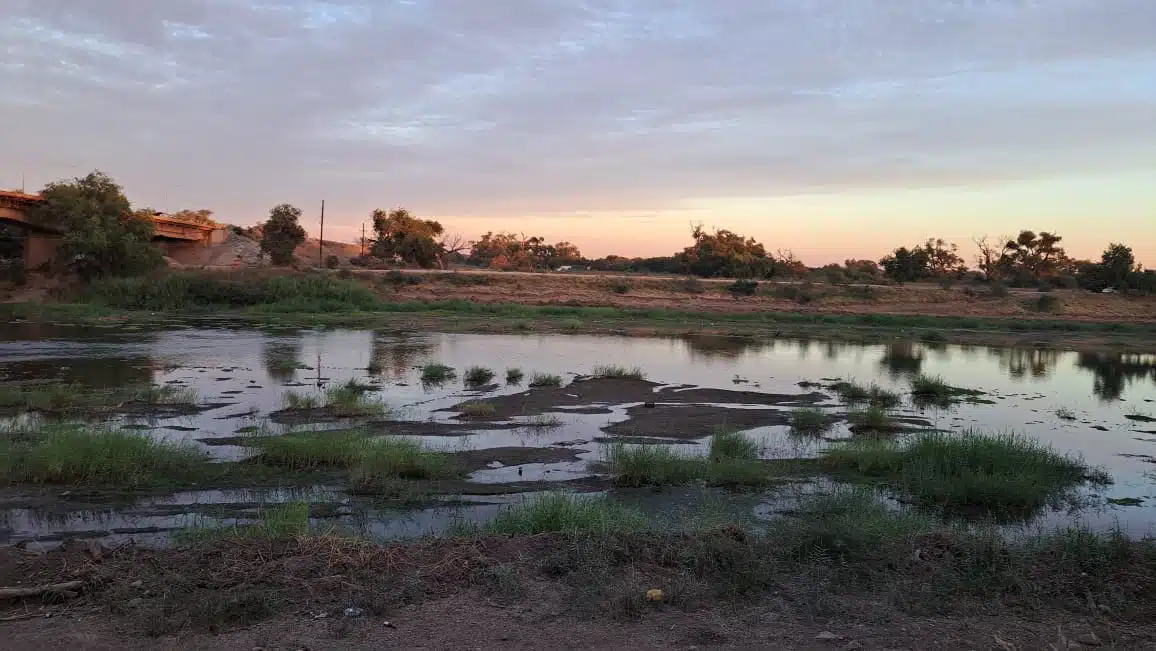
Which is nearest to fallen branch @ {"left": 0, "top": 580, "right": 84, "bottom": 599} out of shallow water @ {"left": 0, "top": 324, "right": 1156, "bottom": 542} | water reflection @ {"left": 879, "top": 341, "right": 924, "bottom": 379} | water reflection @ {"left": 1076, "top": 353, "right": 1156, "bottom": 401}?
shallow water @ {"left": 0, "top": 324, "right": 1156, "bottom": 542}

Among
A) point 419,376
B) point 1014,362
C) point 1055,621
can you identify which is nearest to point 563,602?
point 1055,621

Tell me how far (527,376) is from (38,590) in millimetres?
16164

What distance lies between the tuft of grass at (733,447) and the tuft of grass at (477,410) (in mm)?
4764

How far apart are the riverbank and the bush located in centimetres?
71

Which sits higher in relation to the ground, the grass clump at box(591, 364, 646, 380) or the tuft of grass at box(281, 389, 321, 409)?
the grass clump at box(591, 364, 646, 380)

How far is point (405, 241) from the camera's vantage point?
73.9 metres

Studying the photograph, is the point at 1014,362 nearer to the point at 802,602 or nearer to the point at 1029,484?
the point at 1029,484

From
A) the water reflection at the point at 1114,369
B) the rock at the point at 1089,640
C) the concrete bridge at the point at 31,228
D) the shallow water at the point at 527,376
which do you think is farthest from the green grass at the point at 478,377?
the concrete bridge at the point at 31,228

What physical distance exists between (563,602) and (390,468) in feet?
15.8

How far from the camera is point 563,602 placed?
19.0ft

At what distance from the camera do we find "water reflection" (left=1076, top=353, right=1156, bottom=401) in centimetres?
2341

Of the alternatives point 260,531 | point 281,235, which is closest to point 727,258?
point 281,235

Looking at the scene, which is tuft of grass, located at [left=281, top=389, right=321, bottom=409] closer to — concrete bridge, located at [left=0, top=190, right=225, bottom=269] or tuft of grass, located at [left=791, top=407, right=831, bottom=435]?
tuft of grass, located at [left=791, top=407, right=831, bottom=435]

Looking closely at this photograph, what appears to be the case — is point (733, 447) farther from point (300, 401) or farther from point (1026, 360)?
point (1026, 360)
